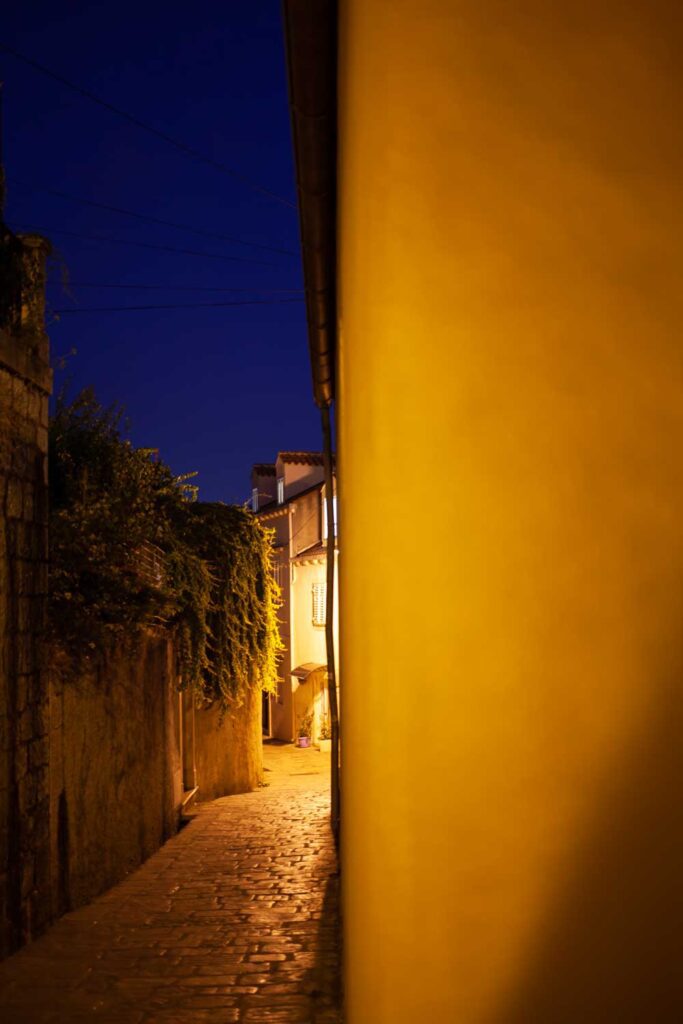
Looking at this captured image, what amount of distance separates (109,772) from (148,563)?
9.03 ft

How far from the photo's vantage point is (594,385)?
1.26m

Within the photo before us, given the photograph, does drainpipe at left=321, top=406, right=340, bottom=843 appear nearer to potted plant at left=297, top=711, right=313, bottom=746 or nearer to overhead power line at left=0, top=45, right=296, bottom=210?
overhead power line at left=0, top=45, right=296, bottom=210

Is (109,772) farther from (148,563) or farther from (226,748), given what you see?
(226,748)

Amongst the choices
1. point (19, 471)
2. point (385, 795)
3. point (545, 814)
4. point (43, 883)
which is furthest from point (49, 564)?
point (545, 814)

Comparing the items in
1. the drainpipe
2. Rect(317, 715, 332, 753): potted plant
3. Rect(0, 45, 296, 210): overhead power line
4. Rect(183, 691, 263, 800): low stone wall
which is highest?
Rect(0, 45, 296, 210): overhead power line

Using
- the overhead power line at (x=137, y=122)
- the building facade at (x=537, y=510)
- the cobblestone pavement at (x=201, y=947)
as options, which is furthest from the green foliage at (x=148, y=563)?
the building facade at (x=537, y=510)

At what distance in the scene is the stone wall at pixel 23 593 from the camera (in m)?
5.51

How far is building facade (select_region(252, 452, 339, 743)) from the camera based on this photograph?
83.6 ft

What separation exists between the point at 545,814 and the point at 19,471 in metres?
5.26

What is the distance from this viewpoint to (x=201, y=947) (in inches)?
212

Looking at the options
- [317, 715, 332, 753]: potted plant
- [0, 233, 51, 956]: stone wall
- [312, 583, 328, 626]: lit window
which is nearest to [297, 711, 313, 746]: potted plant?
[317, 715, 332, 753]: potted plant

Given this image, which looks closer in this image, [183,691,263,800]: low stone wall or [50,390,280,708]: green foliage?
[50,390,280,708]: green foliage

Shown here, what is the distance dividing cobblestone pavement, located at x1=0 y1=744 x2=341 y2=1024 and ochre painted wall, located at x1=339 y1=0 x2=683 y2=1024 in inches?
134

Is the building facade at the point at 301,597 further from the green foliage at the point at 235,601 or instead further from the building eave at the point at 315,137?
the building eave at the point at 315,137
